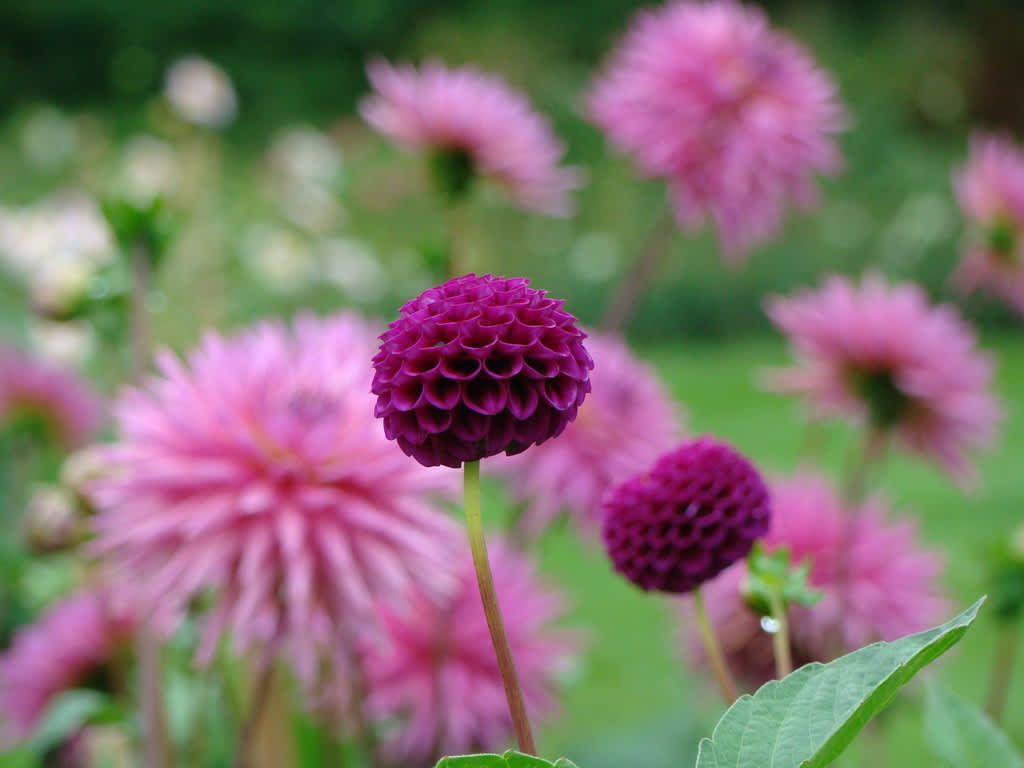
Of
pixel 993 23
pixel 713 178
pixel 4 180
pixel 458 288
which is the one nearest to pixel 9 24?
pixel 4 180

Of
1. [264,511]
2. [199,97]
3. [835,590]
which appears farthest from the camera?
[199,97]

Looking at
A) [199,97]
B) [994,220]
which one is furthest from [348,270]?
[994,220]

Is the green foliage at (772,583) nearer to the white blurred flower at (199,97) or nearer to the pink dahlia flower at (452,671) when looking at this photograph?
the pink dahlia flower at (452,671)

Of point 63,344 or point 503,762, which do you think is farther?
point 63,344

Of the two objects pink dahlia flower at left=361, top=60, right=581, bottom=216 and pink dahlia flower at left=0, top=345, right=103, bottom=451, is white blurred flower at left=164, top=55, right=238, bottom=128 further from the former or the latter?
pink dahlia flower at left=361, top=60, right=581, bottom=216

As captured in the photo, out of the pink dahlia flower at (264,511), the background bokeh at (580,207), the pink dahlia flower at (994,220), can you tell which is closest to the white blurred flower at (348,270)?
the background bokeh at (580,207)

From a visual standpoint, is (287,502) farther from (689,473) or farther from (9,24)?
(9,24)

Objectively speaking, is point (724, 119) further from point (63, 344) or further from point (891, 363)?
point (63, 344)
